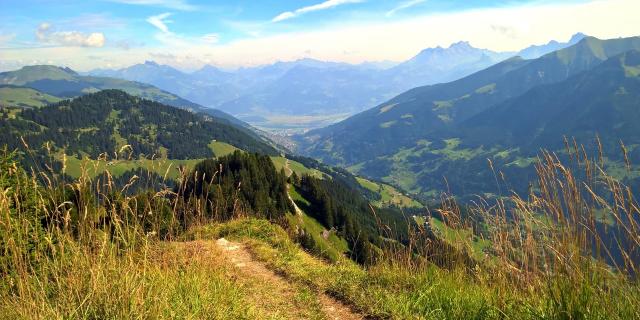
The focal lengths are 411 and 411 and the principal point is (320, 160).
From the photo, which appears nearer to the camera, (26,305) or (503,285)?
(26,305)

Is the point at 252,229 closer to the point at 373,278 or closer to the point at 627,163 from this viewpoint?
the point at 373,278

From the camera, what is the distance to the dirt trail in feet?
25.2

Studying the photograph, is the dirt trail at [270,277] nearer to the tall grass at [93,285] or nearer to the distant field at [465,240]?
the tall grass at [93,285]

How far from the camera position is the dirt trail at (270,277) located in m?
7.70

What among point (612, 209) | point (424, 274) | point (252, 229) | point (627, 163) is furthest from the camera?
point (252, 229)

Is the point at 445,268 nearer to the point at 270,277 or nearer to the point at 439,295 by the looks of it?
the point at 439,295

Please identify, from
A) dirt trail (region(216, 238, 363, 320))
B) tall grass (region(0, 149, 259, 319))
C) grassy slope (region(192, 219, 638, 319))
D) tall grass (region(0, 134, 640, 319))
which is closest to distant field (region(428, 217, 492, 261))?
tall grass (region(0, 134, 640, 319))

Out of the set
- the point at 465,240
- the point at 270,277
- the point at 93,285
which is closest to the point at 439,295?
the point at 465,240

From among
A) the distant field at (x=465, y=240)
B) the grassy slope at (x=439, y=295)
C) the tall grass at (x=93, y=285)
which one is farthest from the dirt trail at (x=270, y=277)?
the distant field at (x=465, y=240)

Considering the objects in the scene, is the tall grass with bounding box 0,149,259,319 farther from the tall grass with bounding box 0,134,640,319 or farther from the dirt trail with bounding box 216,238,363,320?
the dirt trail with bounding box 216,238,363,320

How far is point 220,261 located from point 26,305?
4.98m

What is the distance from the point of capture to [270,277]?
35.8 feet

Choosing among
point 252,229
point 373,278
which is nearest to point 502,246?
point 373,278

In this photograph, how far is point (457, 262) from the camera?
315 inches
